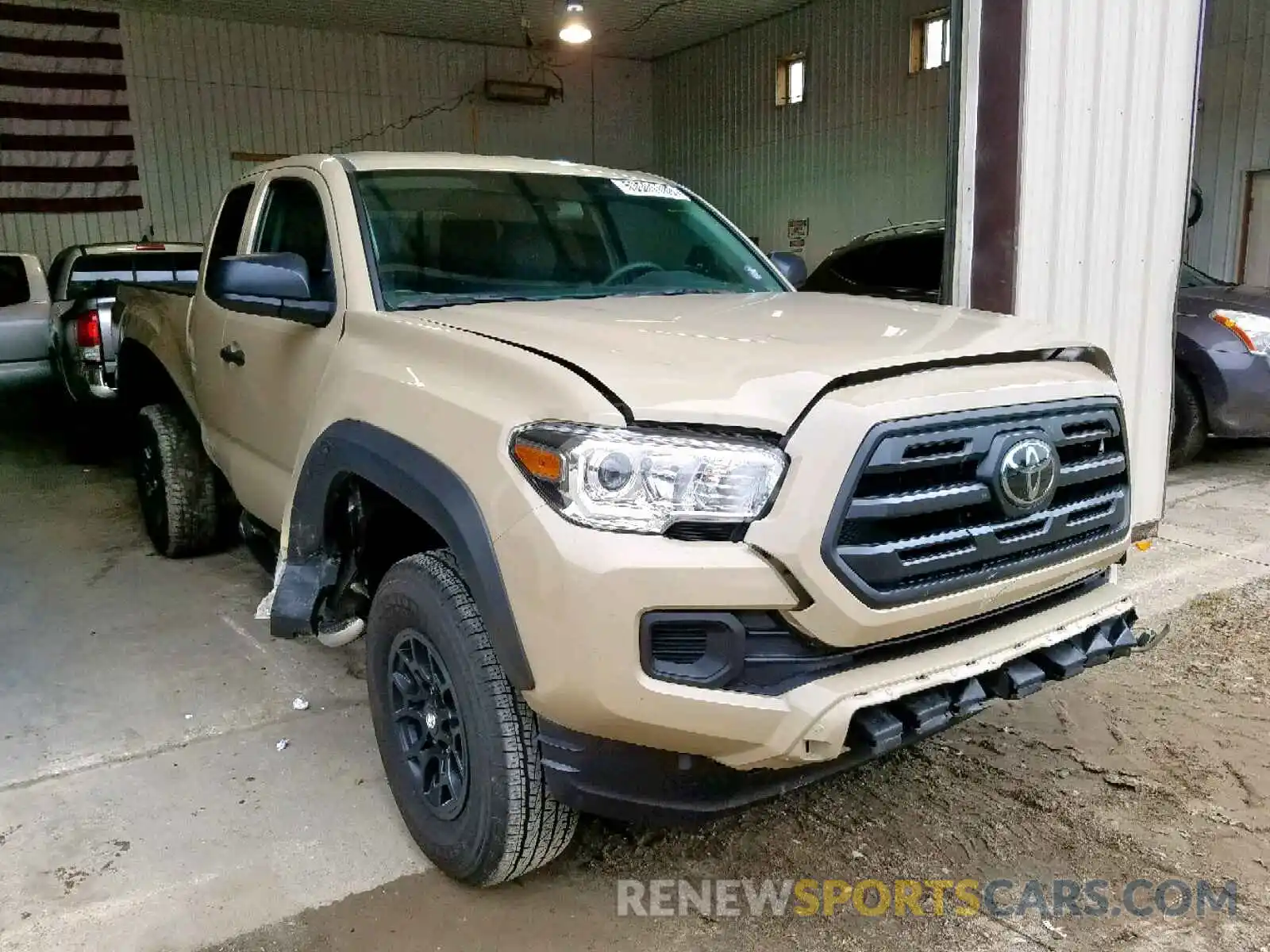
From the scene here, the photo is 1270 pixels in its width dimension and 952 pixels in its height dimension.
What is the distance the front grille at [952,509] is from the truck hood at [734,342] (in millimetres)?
177

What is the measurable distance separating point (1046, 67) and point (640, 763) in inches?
124

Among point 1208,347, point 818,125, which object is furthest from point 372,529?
point 818,125

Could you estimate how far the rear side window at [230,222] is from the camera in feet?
13.3

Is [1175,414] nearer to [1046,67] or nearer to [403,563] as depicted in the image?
[1046,67]

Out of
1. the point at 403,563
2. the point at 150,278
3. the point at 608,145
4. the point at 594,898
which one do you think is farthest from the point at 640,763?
the point at 608,145

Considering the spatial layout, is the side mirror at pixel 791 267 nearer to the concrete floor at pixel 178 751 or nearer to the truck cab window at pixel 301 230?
the truck cab window at pixel 301 230

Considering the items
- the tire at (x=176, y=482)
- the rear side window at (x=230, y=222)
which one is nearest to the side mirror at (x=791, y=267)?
the rear side window at (x=230, y=222)

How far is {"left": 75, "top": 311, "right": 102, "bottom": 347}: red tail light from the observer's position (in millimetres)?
6512

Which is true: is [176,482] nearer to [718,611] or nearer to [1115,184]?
[718,611]

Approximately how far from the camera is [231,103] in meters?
15.9

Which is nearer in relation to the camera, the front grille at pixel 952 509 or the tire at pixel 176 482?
the front grille at pixel 952 509

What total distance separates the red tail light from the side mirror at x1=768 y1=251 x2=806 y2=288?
15.4 ft

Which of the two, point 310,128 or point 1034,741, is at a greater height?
point 310,128

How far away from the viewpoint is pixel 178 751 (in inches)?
125
